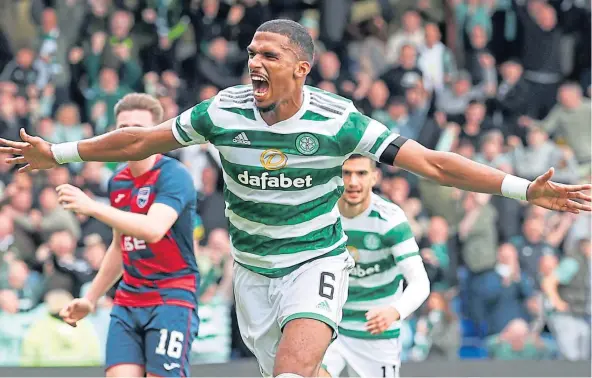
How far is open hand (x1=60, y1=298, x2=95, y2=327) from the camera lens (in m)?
8.65

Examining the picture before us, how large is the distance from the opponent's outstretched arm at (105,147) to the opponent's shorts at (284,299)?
2.87 feet

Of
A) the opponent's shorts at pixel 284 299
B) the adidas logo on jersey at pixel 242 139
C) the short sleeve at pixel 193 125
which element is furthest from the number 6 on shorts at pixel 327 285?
the short sleeve at pixel 193 125

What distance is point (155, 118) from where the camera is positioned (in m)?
8.92

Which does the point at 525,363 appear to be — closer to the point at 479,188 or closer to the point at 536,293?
the point at 536,293

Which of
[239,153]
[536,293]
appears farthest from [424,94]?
[239,153]

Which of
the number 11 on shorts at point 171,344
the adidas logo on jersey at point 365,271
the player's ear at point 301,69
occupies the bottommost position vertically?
the number 11 on shorts at point 171,344

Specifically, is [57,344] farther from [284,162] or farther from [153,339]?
[284,162]

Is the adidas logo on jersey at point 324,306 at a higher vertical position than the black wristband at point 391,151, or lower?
lower

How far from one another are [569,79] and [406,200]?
3996 millimetres

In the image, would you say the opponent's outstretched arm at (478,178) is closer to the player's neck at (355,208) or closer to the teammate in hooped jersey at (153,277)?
the teammate in hooped jersey at (153,277)

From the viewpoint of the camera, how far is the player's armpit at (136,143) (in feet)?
24.7

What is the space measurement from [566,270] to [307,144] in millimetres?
7904

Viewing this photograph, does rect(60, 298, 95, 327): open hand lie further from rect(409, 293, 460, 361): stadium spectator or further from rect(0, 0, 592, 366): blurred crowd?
rect(409, 293, 460, 361): stadium spectator

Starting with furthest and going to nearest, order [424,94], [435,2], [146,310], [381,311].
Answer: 1. [435,2]
2. [424,94]
3. [146,310]
4. [381,311]
